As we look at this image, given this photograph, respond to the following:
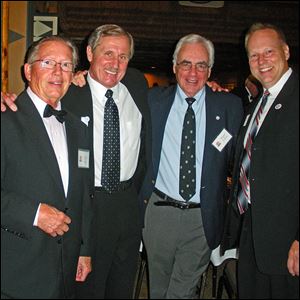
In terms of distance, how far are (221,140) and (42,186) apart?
128 centimetres

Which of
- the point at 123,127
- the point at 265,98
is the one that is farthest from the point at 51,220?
the point at 265,98

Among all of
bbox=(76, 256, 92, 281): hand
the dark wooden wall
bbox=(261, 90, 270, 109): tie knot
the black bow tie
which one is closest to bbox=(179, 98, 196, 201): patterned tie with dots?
bbox=(261, 90, 270, 109): tie knot

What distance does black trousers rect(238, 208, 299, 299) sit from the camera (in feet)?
6.44

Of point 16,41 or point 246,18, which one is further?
point 246,18

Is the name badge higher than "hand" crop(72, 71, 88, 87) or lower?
lower

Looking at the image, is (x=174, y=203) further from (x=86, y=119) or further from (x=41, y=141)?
(x=41, y=141)

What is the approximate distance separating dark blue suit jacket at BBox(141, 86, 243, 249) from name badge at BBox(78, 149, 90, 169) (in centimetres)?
65

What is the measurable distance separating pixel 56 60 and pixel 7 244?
886 mm

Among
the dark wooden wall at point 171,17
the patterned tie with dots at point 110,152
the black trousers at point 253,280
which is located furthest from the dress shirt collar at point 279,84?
the dark wooden wall at point 171,17

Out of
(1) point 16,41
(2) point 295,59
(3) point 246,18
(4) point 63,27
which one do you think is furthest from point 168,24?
(1) point 16,41

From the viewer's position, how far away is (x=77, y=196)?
1809 mm

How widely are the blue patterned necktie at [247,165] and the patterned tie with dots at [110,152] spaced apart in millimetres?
744

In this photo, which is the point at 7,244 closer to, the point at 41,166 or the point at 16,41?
the point at 41,166

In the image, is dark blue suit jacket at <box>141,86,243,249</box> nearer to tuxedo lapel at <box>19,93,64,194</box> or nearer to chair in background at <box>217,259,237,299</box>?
Result: chair in background at <box>217,259,237,299</box>
